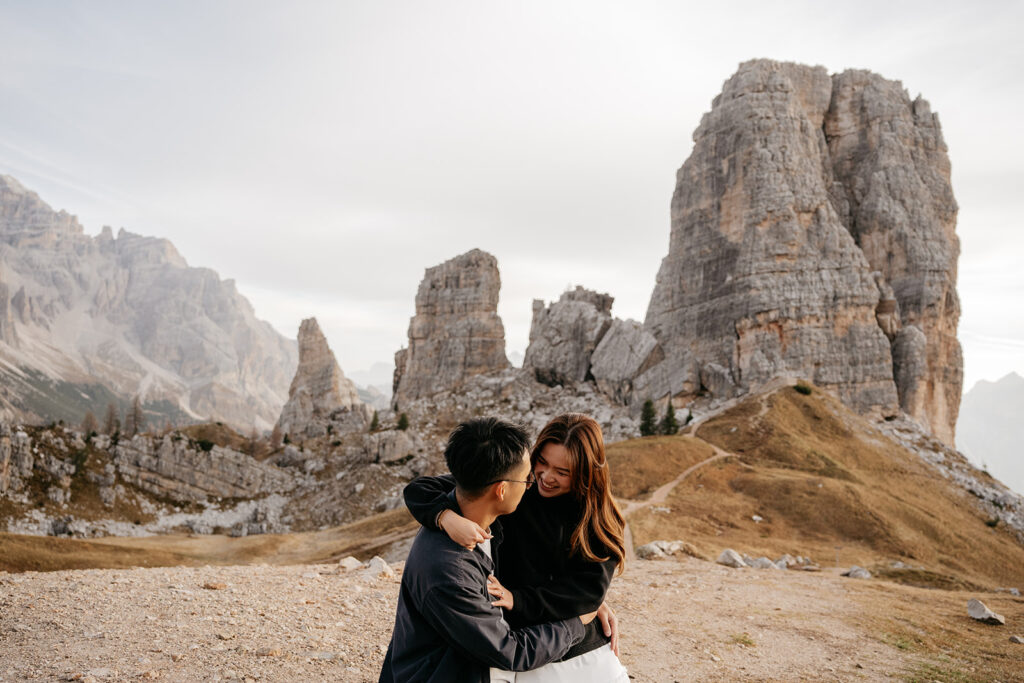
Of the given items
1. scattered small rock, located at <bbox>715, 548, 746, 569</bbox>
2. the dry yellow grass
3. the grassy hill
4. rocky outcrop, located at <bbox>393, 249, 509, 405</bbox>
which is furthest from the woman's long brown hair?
rocky outcrop, located at <bbox>393, 249, 509, 405</bbox>

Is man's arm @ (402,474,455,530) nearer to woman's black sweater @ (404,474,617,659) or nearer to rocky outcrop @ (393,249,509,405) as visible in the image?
woman's black sweater @ (404,474,617,659)

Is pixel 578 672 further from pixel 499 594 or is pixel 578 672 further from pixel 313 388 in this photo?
pixel 313 388

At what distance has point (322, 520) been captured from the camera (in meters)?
60.7

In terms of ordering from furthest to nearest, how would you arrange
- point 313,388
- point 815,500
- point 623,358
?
point 313,388 < point 623,358 < point 815,500

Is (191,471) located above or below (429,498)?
below

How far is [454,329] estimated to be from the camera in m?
108

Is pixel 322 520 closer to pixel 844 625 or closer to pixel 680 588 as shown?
pixel 680 588

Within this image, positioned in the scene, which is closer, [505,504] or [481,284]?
[505,504]

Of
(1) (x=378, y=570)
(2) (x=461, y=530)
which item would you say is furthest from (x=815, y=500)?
(2) (x=461, y=530)

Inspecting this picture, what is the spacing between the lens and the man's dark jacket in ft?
11.3

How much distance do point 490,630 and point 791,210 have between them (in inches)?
3329

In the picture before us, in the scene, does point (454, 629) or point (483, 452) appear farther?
point (483, 452)

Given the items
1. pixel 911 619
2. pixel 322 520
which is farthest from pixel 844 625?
pixel 322 520

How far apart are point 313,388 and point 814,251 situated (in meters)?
101
